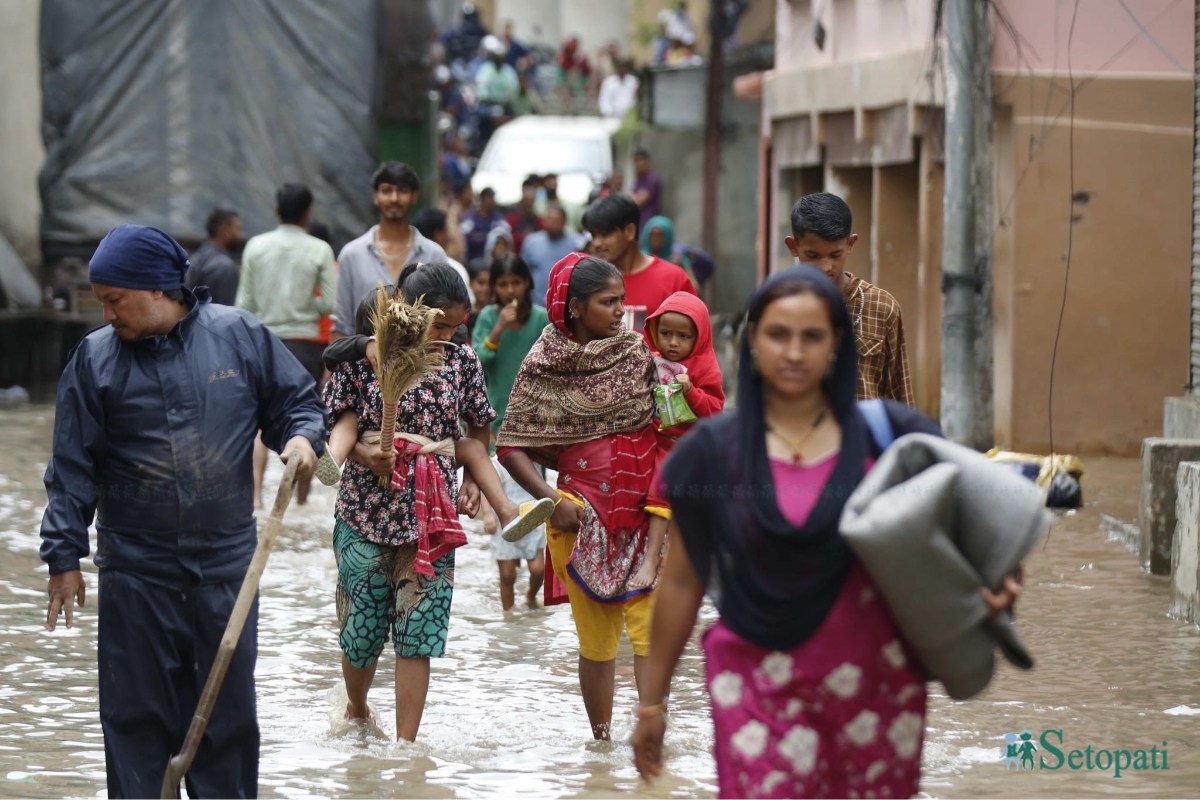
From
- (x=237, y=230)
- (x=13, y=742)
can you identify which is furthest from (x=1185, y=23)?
(x=13, y=742)

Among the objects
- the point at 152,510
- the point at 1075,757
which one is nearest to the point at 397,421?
the point at 152,510

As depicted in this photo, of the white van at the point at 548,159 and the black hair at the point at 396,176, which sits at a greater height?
the white van at the point at 548,159

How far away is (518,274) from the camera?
937 centimetres

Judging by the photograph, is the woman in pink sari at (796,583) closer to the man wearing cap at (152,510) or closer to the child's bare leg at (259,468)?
the man wearing cap at (152,510)

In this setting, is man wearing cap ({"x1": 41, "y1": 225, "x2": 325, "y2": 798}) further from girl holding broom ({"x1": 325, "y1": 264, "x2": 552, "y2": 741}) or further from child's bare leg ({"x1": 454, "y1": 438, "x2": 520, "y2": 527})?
child's bare leg ({"x1": 454, "y1": 438, "x2": 520, "y2": 527})

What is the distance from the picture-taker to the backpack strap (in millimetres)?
3896

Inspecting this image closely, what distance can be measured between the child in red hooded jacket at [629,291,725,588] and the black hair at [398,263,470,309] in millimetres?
660

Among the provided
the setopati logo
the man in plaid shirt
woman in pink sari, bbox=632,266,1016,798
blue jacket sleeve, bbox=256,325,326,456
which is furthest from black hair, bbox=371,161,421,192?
woman in pink sari, bbox=632,266,1016,798

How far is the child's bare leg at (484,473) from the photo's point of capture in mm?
6293

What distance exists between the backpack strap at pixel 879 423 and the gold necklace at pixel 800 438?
98 mm

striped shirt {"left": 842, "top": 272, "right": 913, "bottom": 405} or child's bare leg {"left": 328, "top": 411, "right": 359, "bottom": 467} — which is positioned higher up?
striped shirt {"left": 842, "top": 272, "right": 913, "bottom": 405}

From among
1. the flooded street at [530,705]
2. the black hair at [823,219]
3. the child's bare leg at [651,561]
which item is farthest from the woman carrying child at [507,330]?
the black hair at [823,219]

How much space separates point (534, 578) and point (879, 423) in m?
5.01

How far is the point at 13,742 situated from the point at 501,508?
1.86 metres
